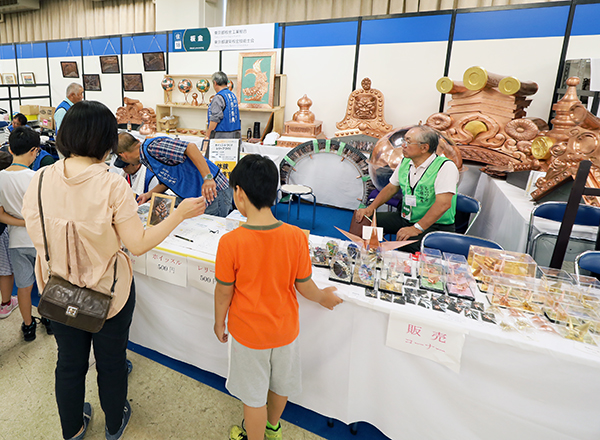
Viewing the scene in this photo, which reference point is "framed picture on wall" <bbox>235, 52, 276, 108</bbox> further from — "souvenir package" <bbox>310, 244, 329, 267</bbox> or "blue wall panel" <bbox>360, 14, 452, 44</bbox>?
"souvenir package" <bbox>310, 244, 329, 267</bbox>

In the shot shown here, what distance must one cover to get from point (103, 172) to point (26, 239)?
4.00ft

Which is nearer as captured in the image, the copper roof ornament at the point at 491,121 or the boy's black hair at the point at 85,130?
the boy's black hair at the point at 85,130

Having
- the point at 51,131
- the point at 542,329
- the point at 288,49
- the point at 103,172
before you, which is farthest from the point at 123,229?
the point at 51,131

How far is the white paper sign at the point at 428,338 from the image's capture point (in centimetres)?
122

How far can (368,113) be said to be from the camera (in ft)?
15.1

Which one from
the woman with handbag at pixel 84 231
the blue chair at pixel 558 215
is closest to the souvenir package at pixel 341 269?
the woman with handbag at pixel 84 231

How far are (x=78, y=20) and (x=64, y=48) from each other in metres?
1.84

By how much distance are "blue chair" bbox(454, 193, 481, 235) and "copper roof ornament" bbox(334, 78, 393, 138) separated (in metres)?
1.89

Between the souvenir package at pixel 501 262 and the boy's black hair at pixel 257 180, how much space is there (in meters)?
1.02

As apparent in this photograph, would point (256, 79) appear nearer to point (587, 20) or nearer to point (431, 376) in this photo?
point (587, 20)

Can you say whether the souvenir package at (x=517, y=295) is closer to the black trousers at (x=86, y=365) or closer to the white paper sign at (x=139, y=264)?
the black trousers at (x=86, y=365)

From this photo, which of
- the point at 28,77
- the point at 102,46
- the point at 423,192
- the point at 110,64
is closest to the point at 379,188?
the point at 423,192

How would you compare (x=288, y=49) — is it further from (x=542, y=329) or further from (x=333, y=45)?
(x=542, y=329)

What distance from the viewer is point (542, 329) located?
1210mm
